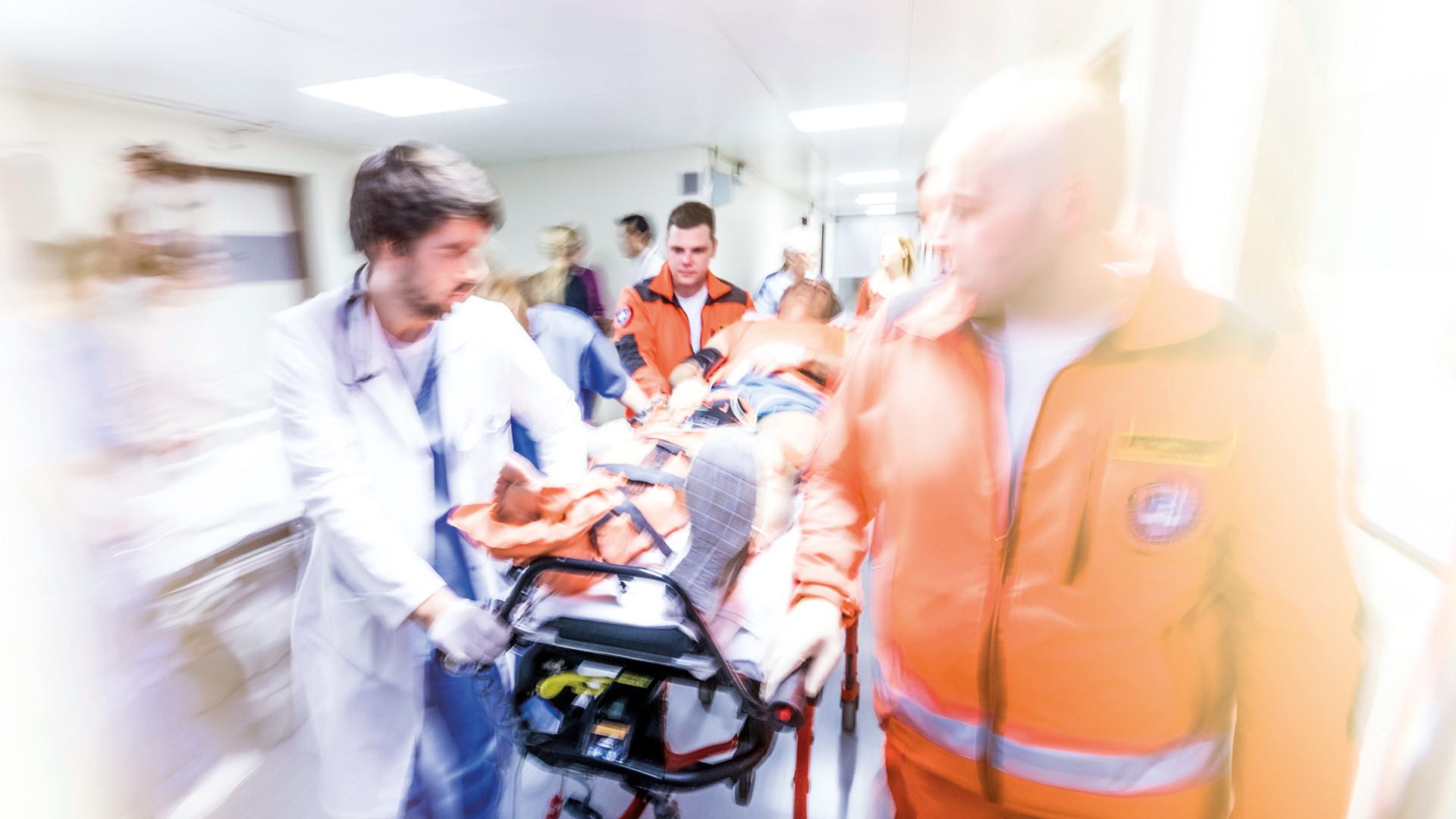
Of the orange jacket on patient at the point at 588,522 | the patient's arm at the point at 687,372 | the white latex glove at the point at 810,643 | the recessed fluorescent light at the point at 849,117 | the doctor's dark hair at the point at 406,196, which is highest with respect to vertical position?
the recessed fluorescent light at the point at 849,117

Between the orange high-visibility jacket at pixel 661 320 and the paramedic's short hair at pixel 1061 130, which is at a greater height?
the paramedic's short hair at pixel 1061 130

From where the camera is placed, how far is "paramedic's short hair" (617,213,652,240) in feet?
6.74

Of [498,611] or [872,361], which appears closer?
[872,361]

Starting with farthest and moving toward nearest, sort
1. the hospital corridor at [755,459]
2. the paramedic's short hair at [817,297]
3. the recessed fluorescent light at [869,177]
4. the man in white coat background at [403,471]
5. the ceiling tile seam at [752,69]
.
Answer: the paramedic's short hair at [817,297], the ceiling tile seam at [752,69], the recessed fluorescent light at [869,177], the man in white coat background at [403,471], the hospital corridor at [755,459]

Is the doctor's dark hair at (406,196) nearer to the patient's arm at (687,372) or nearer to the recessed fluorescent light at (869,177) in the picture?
the recessed fluorescent light at (869,177)

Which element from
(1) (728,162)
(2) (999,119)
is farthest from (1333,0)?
(1) (728,162)

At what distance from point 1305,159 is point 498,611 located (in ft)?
Answer: 3.28

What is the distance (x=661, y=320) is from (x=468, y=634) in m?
1.49

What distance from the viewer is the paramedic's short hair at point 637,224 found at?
205cm

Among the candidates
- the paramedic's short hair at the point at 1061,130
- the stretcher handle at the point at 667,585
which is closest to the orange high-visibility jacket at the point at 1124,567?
the paramedic's short hair at the point at 1061,130

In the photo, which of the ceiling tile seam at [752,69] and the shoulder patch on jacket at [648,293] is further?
the shoulder patch on jacket at [648,293]

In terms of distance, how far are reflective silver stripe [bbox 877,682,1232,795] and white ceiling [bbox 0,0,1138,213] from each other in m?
0.72

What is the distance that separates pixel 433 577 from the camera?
33.2 inches

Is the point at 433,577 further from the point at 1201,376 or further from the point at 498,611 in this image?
the point at 1201,376
